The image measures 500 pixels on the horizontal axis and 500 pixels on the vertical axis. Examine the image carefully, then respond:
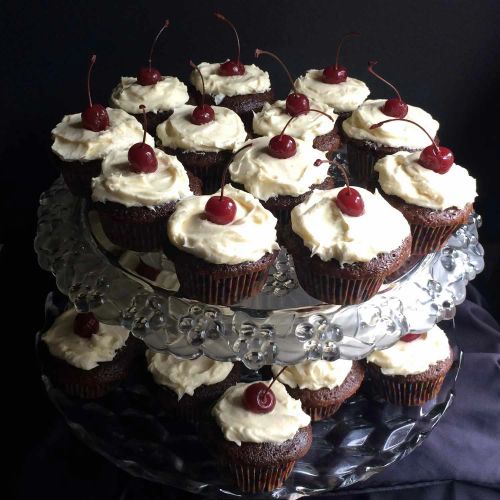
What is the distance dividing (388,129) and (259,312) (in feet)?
2.81

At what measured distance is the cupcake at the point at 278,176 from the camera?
2.17 metres

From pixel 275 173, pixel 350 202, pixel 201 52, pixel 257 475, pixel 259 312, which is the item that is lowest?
pixel 257 475

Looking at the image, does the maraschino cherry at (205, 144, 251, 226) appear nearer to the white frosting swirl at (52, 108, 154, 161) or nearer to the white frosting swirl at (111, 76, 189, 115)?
the white frosting swirl at (52, 108, 154, 161)

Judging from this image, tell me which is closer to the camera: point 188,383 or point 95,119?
point 188,383

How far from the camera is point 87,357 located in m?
2.26

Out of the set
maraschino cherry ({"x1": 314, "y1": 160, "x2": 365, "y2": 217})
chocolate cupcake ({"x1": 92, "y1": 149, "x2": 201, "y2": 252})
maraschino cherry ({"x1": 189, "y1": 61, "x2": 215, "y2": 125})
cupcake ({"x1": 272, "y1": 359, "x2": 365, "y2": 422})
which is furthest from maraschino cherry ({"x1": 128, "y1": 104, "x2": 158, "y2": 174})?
cupcake ({"x1": 272, "y1": 359, "x2": 365, "y2": 422})

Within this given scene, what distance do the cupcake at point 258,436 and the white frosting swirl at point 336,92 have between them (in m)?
1.19

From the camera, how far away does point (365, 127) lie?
244 centimetres

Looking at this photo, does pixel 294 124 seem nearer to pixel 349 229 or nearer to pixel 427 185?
pixel 427 185

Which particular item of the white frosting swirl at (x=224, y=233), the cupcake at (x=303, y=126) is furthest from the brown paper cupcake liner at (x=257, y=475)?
the cupcake at (x=303, y=126)

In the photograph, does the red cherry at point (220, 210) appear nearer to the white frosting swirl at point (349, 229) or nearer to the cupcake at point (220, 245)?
the cupcake at point (220, 245)

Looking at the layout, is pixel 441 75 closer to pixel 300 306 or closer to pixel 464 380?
pixel 464 380

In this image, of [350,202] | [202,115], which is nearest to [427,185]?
[350,202]

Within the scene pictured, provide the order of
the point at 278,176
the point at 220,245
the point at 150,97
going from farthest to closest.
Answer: the point at 150,97 → the point at 278,176 → the point at 220,245
